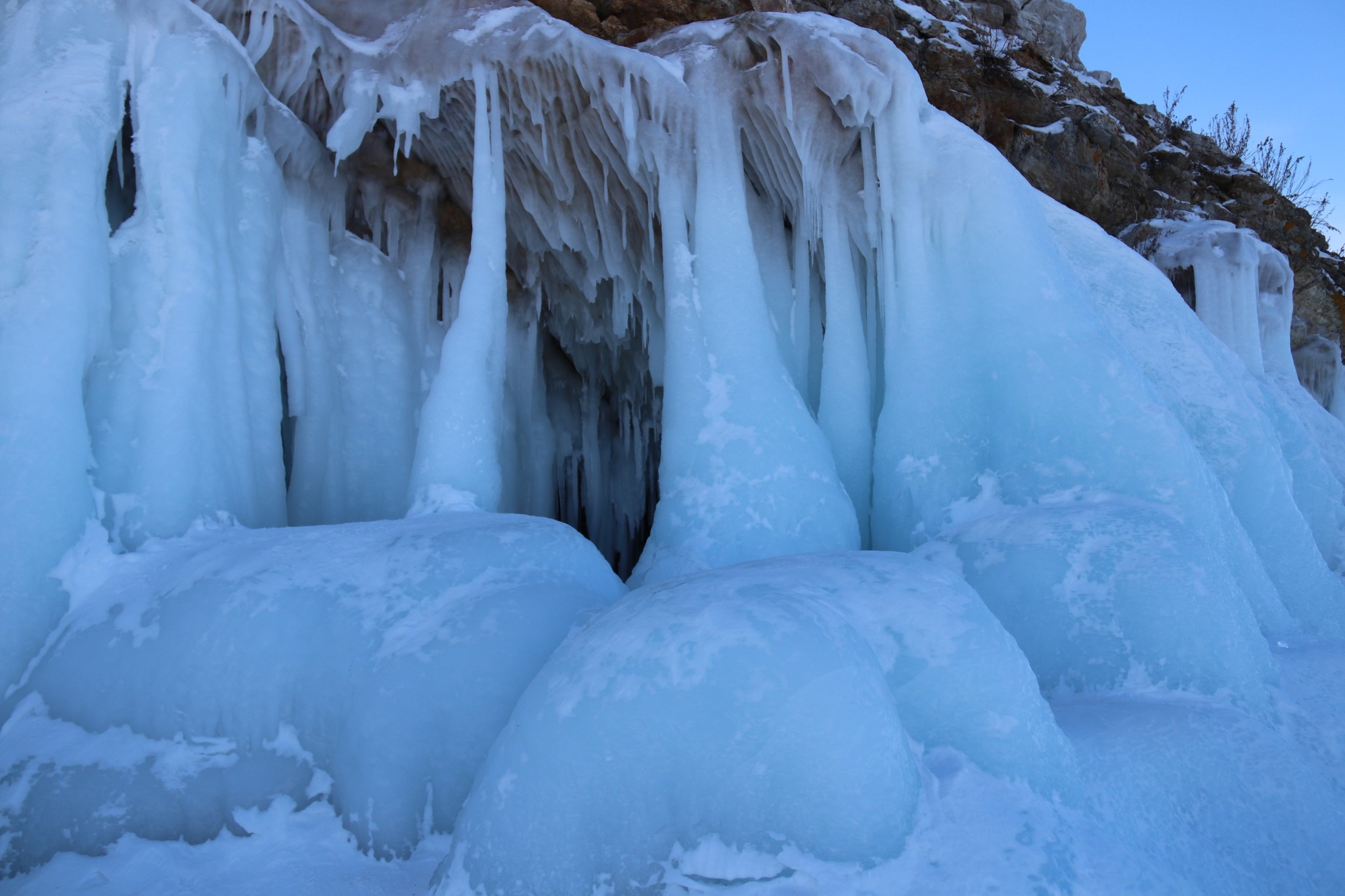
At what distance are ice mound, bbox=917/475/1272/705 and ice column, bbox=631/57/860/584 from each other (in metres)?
1.25

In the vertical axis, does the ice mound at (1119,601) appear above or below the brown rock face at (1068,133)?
below

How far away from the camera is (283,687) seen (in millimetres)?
3521

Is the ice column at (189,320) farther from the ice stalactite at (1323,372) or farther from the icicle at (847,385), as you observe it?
the ice stalactite at (1323,372)

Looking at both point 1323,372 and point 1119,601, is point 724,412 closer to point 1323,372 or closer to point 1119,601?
point 1119,601

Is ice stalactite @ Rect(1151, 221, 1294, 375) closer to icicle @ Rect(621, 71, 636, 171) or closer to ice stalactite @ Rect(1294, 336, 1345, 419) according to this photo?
ice stalactite @ Rect(1294, 336, 1345, 419)

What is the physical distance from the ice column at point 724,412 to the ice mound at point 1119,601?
1.25m

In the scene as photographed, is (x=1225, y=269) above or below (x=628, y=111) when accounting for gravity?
below

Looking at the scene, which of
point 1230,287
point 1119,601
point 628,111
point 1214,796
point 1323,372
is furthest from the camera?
point 1323,372

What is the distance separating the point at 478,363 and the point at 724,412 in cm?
180

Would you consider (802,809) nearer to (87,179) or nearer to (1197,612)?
(1197,612)

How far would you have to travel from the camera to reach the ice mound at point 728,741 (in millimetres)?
2400

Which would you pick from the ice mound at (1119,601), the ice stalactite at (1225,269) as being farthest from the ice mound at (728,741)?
the ice stalactite at (1225,269)

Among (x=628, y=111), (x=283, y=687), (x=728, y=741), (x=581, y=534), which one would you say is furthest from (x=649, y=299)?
(x=728, y=741)

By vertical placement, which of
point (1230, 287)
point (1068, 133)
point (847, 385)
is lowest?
point (847, 385)
